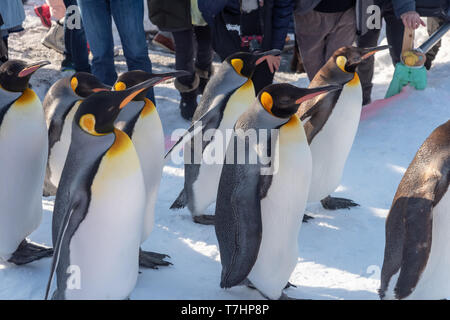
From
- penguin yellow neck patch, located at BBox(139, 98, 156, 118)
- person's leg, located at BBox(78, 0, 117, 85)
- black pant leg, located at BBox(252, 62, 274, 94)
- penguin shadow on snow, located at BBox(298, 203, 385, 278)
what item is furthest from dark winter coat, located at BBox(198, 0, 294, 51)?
penguin yellow neck patch, located at BBox(139, 98, 156, 118)

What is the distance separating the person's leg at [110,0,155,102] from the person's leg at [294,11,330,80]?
34.8 inches

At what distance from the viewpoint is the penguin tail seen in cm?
251

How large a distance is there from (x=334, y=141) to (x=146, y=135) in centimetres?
76

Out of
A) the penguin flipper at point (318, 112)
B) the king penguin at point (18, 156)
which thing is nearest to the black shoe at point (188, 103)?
A: the penguin flipper at point (318, 112)

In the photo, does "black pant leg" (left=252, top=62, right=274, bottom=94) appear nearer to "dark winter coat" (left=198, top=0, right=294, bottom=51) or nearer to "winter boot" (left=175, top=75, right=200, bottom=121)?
"dark winter coat" (left=198, top=0, right=294, bottom=51)

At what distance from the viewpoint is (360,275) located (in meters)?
2.02

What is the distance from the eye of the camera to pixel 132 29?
3.10 metres

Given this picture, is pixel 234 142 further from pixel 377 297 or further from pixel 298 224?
pixel 377 297

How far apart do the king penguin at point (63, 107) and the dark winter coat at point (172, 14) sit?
1.10m

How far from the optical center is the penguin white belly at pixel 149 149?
2.06 m

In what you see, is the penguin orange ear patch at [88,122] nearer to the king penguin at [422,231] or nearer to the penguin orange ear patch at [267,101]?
the penguin orange ear patch at [267,101]

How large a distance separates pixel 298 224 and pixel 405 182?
0.36 metres
